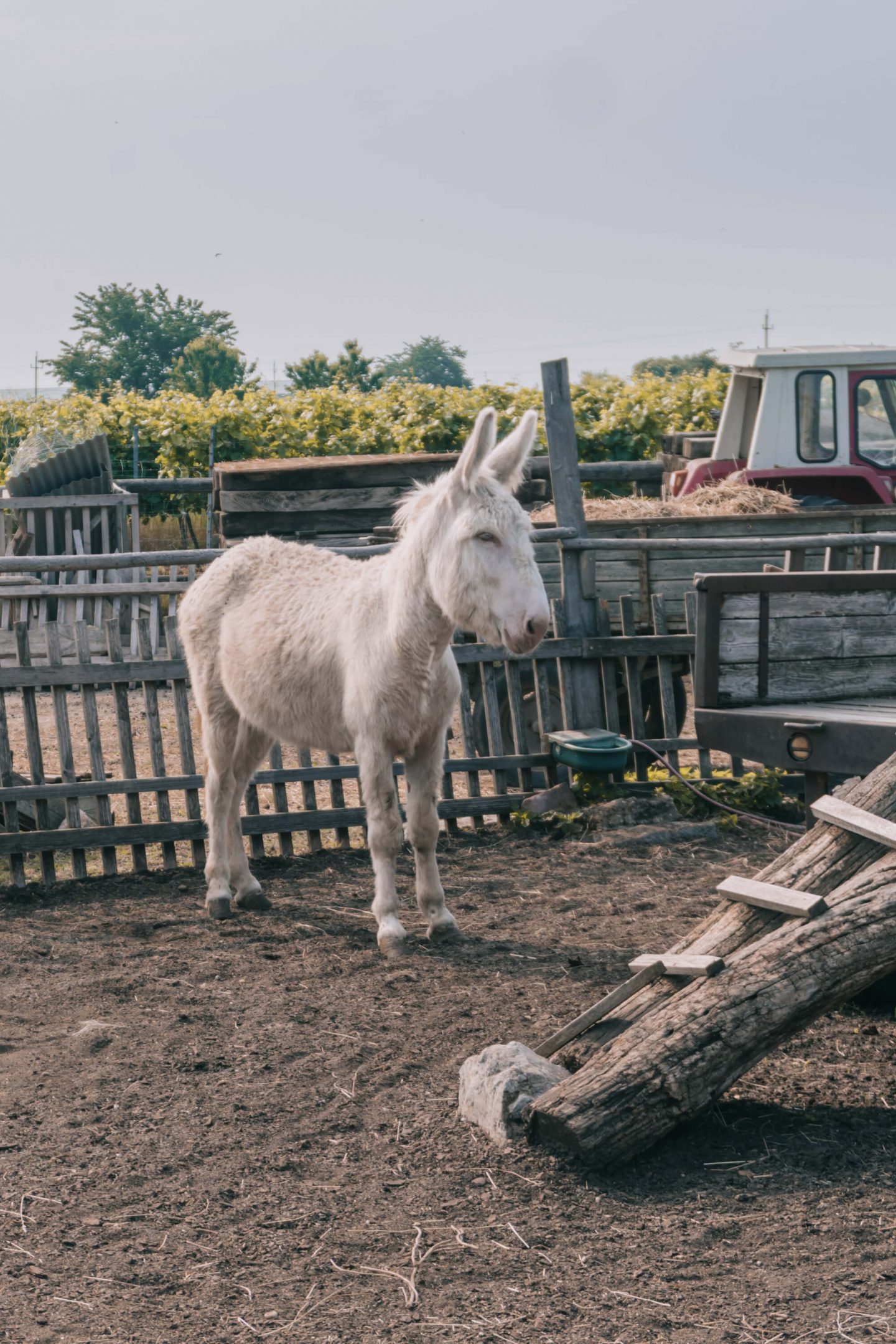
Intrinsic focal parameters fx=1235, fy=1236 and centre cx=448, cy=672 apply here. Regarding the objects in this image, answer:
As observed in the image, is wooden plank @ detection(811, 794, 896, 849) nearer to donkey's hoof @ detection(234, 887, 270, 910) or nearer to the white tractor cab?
donkey's hoof @ detection(234, 887, 270, 910)

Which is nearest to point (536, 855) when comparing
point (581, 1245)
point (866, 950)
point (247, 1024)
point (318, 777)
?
point (318, 777)

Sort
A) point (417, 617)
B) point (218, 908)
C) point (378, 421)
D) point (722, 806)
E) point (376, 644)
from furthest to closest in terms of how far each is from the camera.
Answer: point (378, 421) < point (722, 806) < point (218, 908) < point (376, 644) < point (417, 617)

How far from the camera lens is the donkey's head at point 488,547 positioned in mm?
4934

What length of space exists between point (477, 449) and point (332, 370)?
63156 millimetres

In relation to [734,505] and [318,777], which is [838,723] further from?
[734,505]

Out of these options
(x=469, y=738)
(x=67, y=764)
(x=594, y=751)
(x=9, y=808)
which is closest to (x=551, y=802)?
(x=594, y=751)

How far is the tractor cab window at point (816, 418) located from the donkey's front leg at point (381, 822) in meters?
7.32

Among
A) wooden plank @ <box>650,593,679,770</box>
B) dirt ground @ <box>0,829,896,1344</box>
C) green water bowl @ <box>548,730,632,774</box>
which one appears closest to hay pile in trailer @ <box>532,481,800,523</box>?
wooden plank @ <box>650,593,679,770</box>

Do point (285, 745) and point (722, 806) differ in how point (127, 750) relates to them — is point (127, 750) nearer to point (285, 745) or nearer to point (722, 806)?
point (285, 745)

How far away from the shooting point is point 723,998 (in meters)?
3.62

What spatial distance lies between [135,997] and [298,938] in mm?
955

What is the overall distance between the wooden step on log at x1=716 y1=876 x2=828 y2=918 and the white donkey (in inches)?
53.1

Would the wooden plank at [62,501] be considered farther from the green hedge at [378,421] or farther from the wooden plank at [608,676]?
the wooden plank at [608,676]

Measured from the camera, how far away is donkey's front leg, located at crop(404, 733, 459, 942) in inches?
224
